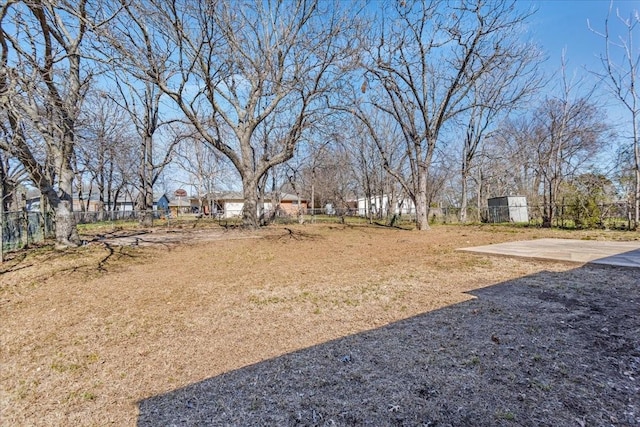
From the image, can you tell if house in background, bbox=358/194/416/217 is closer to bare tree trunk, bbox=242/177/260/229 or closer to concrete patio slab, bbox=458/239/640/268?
bare tree trunk, bbox=242/177/260/229

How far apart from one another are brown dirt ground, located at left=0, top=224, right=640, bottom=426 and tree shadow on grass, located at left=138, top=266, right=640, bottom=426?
0.01m

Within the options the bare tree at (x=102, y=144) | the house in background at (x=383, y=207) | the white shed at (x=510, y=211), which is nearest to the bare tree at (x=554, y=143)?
the white shed at (x=510, y=211)

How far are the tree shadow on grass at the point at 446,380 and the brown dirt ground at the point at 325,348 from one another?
0.04ft

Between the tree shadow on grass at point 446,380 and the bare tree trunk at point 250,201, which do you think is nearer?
the tree shadow on grass at point 446,380

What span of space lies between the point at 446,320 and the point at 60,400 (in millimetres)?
3240

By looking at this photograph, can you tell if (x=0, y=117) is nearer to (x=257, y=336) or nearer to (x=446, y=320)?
(x=257, y=336)

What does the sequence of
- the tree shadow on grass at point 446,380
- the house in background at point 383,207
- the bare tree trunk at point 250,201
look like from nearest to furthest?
the tree shadow on grass at point 446,380, the bare tree trunk at point 250,201, the house in background at point 383,207

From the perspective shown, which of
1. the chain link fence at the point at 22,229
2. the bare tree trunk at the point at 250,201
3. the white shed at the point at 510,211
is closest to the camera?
the chain link fence at the point at 22,229

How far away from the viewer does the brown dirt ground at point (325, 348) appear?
1.78m

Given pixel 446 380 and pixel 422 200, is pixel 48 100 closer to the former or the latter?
pixel 446 380

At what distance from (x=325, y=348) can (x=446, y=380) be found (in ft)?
3.26

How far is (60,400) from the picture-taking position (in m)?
1.95

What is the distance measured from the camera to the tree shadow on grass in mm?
1700

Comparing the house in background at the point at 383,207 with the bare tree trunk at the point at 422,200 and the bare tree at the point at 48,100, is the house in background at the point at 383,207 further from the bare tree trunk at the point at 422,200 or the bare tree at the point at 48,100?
the bare tree at the point at 48,100
